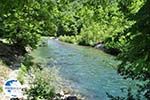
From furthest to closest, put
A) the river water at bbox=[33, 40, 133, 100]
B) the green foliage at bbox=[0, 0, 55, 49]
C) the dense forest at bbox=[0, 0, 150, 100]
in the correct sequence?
the green foliage at bbox=[0, 0, 55, 49], the river water at bbox=[33, 40, 133, 100], the dense forest at bbox=[0, 0, 150, 100]

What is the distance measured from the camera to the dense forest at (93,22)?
694 cm

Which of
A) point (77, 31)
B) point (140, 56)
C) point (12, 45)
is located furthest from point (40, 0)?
point (77, 31)

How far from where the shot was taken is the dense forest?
273 inches

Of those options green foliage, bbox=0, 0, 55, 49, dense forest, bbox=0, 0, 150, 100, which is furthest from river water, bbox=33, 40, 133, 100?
green foliage, bbox=0, 0, 55, 49

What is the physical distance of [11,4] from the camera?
57.7 ft

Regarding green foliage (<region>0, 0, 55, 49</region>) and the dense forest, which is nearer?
the dense forest

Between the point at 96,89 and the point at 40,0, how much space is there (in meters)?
6.44

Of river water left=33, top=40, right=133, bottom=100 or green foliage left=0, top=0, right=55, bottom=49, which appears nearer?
river water left=33, top=40, right=133, bottom=100

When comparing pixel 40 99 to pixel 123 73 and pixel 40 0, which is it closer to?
pixel 123 73

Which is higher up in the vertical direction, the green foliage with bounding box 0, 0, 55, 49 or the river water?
the green foliage with bounding box 0, 0, 55, 49

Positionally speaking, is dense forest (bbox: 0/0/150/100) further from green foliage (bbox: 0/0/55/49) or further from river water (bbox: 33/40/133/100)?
river water (bbox: 33/40/133/100)

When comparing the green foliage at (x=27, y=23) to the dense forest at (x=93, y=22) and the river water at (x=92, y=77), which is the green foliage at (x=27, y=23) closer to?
the dense forest at (x=93, y=22)

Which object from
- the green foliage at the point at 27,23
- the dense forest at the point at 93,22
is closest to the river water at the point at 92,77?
the dense forest at the point at 93,22

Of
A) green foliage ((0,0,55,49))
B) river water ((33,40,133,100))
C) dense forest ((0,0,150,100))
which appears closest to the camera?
dense forest ((0,0,150,100))
